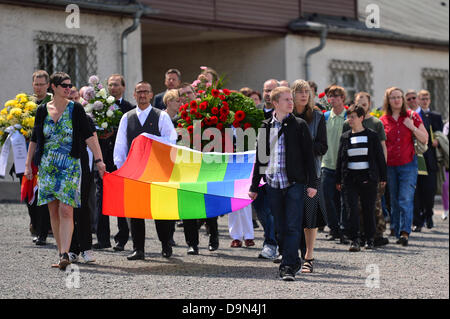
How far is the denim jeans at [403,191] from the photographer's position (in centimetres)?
1332

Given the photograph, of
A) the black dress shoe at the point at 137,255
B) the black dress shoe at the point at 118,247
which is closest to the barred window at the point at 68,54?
the black dress shoe at the point at 118,247

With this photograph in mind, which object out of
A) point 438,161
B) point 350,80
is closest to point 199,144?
point 438,161

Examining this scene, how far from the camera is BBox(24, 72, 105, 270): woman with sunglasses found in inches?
382

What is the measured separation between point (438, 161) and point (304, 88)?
6.88 metres

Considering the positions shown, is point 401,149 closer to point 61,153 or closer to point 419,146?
point 419,146

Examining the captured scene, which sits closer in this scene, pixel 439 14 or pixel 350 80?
pixel 350 80

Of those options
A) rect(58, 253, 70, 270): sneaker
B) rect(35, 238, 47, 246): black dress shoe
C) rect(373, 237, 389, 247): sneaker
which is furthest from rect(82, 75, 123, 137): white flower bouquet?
rect(373, 237, 389, 247): sneaker

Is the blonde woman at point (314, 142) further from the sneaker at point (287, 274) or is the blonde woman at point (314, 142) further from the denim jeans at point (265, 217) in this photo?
the denim jeans at point (265, 217)

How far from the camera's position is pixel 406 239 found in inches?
520

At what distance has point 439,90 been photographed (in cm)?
2839

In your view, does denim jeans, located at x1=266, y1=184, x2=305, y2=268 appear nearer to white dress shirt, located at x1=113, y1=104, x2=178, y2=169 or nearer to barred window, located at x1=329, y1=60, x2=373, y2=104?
white dress shirt, located at x1=113, y1=104, x2=178, y2=169

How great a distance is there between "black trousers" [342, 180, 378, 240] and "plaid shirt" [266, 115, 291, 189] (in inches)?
121

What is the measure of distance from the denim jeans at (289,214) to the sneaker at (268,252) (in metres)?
1.64

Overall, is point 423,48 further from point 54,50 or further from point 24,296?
point 24,296
